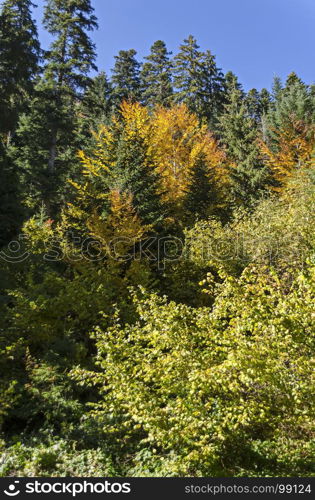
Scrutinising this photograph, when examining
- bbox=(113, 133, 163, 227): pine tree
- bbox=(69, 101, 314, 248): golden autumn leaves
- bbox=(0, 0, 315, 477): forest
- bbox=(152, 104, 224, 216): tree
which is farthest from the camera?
bbox=(152, 104, 224, 216): tree

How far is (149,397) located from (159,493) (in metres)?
1.47

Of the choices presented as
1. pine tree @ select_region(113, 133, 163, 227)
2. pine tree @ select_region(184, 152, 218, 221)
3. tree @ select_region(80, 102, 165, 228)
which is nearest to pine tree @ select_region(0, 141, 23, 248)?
tree @ select_region(80, 102, 165, 228)

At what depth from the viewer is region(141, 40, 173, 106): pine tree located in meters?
36.2

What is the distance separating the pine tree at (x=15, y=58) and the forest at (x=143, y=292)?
0.09 metres

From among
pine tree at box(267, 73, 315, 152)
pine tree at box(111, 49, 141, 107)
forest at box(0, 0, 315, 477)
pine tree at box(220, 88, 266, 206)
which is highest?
pine tree at box(111, 49, 141, 107)

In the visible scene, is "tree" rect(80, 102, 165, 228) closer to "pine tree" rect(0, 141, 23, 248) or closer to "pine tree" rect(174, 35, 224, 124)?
"pine tree" rect(0, 141, 23, 248)

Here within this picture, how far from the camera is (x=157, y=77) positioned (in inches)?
1463

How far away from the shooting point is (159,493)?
19.0ft

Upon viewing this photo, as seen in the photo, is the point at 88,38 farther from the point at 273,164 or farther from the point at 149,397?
the point at 149,397

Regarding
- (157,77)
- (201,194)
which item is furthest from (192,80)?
(201,194)

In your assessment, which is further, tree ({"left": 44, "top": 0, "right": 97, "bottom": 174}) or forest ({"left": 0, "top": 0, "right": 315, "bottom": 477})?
tree ({"left": 44, "top": 0, "right": 97, "bottom": 174})

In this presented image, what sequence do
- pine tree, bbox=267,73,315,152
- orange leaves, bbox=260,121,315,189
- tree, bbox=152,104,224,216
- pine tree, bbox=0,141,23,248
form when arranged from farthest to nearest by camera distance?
pine tree, bbox=267,73,315,152, orange leaves, bbox=260,121,315,189, tree, bbox=152,104,224,216, pine tree, bbox=0,141,23,248

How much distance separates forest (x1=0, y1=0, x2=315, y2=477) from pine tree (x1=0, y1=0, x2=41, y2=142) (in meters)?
0.09

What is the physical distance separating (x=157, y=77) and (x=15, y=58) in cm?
2271
